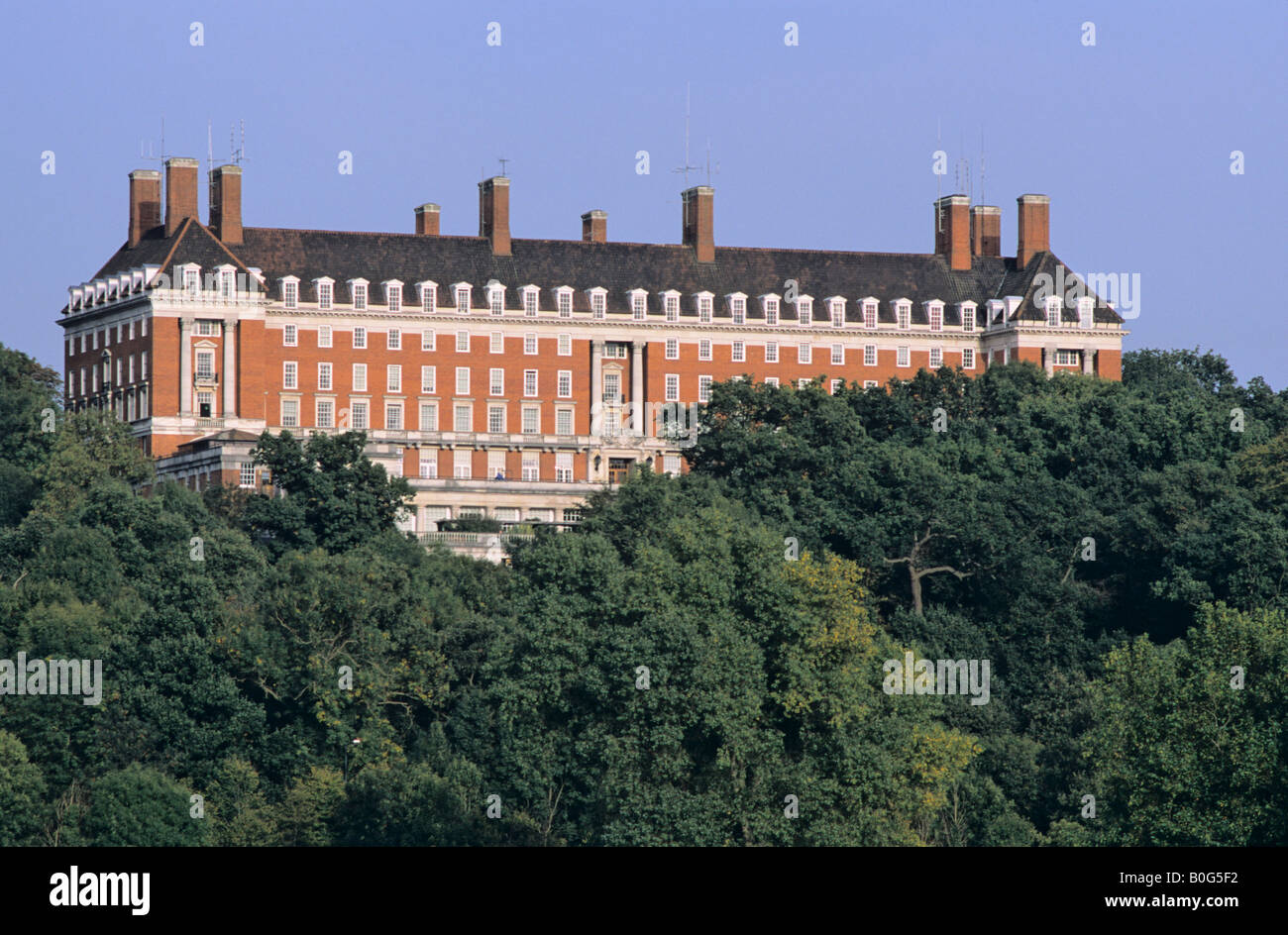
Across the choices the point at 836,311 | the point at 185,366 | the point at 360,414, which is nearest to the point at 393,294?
the point at 360,414

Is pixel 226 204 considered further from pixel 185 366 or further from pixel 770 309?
pixel 770 309

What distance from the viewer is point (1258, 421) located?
303 ft

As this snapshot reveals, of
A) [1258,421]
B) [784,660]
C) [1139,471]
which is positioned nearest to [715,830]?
[784,660]

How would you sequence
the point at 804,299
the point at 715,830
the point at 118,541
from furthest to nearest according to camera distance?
1. the point at 804,299
2. the point at 118,541
3. the point at 715,830

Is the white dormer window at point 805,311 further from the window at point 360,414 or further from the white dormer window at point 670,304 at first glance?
the window at point 360,414

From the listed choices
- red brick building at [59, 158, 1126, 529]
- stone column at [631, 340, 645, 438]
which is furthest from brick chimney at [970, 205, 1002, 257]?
stone column at [631, 340, 645, 438]

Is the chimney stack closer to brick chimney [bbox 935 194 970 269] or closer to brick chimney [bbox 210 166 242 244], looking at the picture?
brick chimney [bbox 210 166 242 244]

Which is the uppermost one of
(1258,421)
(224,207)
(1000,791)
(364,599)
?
(224,207)

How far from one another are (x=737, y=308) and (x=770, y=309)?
1.59 metres

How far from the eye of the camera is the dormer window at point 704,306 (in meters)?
121

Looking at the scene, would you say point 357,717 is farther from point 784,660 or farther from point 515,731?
point 784,660

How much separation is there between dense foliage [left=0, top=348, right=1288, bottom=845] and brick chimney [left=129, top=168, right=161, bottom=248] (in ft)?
46.3
